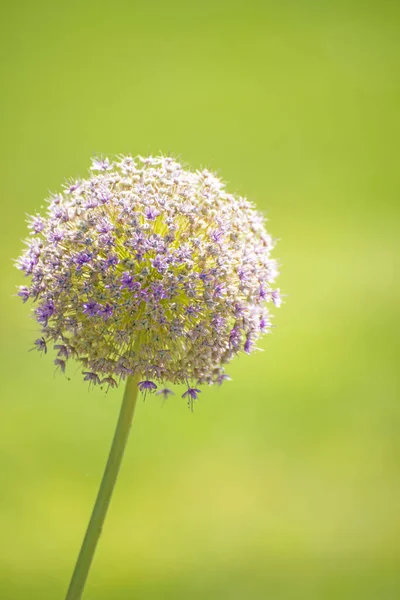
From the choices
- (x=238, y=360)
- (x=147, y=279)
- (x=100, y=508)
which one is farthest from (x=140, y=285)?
(x=238, y=360)

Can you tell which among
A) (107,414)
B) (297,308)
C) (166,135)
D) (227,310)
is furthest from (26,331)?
(227,310)

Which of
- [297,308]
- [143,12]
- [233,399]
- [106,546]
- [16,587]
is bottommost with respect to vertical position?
[16,587]

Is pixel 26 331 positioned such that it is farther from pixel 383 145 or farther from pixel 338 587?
pixel 383 145

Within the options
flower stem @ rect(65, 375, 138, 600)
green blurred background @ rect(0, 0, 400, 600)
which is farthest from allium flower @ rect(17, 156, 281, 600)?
green blurred background @ rect(0, 0, 400, 600)

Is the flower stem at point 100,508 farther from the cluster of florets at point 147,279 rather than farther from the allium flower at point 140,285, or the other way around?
the cluster of florets at point 147,279

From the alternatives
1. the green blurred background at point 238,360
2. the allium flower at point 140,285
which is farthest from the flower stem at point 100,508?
the green blurred background at point 238,360

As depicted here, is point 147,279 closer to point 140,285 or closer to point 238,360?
point 140,285
